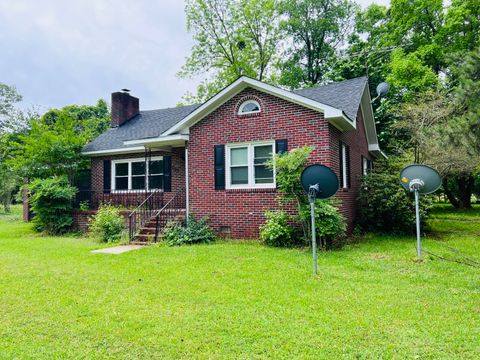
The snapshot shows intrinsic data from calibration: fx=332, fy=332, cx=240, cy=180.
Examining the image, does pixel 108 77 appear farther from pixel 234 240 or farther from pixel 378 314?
pixel 378 314

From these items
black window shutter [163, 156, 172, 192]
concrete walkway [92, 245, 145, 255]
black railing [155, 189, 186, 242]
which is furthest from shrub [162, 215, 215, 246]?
black window shutter [163, 156, 172, 192]

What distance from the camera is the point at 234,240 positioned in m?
9.65

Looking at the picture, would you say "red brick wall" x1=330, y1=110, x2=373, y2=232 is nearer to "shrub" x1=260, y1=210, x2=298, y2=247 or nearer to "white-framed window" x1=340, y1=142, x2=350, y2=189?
"white-framed window" x1=340, y1=142, x2=350, y2=189

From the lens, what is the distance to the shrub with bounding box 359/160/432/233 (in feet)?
34.1

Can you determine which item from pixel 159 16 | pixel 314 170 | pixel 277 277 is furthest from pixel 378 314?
pixel 159 16

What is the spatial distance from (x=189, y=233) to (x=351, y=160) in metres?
6.11

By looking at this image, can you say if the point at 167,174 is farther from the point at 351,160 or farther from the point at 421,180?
the point at 421,180

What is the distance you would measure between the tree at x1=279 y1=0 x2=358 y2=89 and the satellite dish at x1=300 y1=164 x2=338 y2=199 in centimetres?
2272

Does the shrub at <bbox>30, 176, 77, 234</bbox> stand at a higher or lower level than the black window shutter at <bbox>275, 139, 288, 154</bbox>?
lower

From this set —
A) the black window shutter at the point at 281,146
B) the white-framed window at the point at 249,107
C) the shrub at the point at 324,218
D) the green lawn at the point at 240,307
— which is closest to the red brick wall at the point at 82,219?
the green lawn at the point at 240,307

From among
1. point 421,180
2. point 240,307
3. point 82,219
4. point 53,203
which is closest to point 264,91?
point 421,180

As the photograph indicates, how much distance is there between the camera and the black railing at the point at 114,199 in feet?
41.5

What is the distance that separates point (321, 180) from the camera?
5.90 meters

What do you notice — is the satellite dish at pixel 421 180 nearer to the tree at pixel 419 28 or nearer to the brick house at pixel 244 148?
the brick house at pixel 244 148
